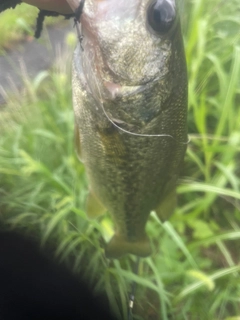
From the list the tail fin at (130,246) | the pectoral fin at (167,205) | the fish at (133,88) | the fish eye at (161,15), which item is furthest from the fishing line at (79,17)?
the tail fin at (130,246)

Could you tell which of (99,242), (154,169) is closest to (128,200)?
(154,169)

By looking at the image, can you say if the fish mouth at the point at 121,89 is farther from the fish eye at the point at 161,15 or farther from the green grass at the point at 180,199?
the green grass at the point at 180,199

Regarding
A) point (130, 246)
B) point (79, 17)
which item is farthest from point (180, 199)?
point (79, 17)

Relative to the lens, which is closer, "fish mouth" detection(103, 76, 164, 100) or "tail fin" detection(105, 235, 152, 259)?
"fish mouth" detection(103, 76, 164, 100)

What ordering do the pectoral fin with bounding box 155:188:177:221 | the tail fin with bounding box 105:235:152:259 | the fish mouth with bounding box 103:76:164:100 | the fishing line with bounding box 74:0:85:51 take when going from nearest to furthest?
the fishing line with bounding box 74:0:85:51 < the fish mouth with bounding box 103:76:164:100 < the pectoral fin with bounding box 155:188:177:221 < the tail fin with bounding box 105:235:152:259

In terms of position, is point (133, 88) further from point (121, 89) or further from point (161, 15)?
point (161, 15)

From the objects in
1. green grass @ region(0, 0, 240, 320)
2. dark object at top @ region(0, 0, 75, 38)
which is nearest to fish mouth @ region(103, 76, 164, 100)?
dark object at top @ region(0, 0, 75, 38)

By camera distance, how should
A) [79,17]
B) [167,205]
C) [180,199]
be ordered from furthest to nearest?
[180,199]
[167,205]
[79,17]

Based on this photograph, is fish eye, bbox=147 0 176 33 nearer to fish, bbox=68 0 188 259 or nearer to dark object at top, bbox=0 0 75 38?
fish, bbox=68 0 188 259
